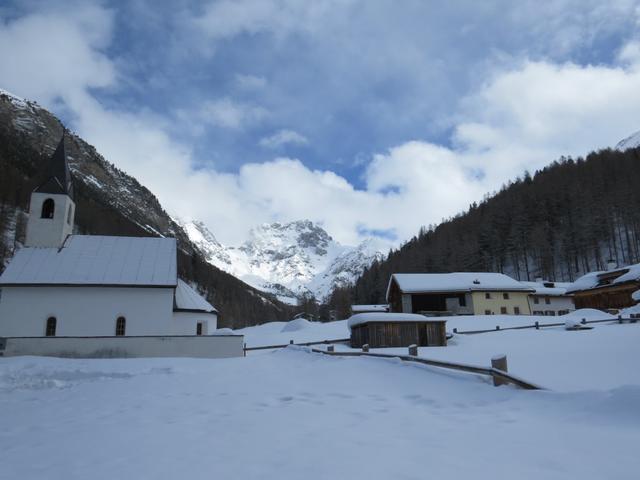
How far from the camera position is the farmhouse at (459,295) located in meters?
55.2

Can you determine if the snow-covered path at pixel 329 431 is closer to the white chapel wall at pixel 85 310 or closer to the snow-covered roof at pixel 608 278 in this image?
the white chapel wall at pixel 85 310

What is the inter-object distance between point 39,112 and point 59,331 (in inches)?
6126

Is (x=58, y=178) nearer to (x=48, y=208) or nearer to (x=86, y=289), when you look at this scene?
→ (x=48, y=208)

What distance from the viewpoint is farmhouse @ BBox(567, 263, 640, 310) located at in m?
50.1

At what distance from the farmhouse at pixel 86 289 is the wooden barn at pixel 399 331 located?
38.0ft

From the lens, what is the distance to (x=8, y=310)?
28.6 meters

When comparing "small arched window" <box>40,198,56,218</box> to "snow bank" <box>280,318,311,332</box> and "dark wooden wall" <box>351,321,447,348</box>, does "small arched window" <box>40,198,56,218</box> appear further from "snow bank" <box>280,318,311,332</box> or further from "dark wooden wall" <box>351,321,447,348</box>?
"snow bank" <box>280,318,311,332</box>

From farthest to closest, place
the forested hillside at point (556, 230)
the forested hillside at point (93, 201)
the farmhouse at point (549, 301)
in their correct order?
the forested hillside at point (556, 230), the forested hillside at point (93, 201), the farmhouse at point (549, 301)

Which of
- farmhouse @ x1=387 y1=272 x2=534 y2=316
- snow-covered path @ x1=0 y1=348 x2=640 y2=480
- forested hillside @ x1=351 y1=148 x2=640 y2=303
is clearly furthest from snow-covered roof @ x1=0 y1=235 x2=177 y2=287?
forested hillside @ x1=351 y1=148 x2=640 y2=303

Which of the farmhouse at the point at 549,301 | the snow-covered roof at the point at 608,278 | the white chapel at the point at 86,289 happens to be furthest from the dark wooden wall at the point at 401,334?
the farmhouse at the point at 549,301

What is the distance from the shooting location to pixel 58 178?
1368 inches

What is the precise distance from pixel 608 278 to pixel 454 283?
18.4 meters

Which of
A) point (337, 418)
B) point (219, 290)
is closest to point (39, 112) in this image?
point (219, 290)

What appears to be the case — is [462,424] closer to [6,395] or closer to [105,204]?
[6,395]
